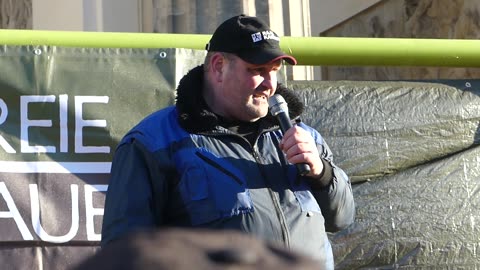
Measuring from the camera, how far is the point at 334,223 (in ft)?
10.6

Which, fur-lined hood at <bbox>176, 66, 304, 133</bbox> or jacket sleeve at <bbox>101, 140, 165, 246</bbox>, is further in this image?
fur-lined hood at <bbox>176, 66, 304, 133</bbox>

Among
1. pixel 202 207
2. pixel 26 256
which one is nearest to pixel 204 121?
pixel 202 207

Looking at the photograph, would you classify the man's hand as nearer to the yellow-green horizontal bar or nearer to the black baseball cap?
the black baseball cap

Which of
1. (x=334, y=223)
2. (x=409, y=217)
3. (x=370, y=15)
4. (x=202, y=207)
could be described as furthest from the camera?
(x=370, y=15)

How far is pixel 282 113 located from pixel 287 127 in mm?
65

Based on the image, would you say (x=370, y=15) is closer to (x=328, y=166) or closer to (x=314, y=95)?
(x=314, y=95)

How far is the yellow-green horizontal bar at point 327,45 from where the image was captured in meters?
4.09

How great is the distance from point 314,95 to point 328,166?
136 cm

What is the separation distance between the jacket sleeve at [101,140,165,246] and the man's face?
1.03 feet

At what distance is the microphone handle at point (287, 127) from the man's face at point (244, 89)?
124mm

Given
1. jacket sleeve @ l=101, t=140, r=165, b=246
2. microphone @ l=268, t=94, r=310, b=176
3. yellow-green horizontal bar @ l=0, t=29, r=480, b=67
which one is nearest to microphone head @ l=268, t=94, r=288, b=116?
microphone @ l=268, t=94, r=310, b=176

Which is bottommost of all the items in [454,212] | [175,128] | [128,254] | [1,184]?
[454,212]

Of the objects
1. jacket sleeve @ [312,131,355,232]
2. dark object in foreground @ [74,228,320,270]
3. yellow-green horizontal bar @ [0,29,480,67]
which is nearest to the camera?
dark object in foreground @ [74,228,320,270]

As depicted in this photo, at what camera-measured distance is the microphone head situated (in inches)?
121
